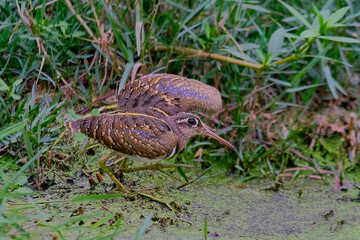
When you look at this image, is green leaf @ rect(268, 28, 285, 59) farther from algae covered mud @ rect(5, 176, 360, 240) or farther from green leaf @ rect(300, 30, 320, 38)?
algae covered mud @ rect(5, 176, 360, 240)

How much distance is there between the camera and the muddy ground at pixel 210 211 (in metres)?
3.78

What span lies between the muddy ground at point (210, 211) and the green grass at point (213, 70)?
7.9 inches

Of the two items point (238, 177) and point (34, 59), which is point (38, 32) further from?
point (238, 177)

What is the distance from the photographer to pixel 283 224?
4.37m

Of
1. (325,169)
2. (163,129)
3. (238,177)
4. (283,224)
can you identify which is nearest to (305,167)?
(325,169)

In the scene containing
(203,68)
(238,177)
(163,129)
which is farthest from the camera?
(203,68)

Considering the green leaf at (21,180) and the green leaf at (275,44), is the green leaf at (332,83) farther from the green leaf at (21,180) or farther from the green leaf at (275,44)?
the green leaf at (21,180)

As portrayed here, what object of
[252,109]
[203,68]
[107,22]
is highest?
[107,22]

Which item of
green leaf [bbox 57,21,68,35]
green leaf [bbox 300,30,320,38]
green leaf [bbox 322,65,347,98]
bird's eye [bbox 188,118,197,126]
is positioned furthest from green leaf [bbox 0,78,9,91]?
green leaf [bbox 322,65,347,98]

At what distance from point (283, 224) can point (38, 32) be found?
255 centimetres

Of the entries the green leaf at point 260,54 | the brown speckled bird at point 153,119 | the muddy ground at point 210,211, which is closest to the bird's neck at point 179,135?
the brown speckled bird at point 153,119

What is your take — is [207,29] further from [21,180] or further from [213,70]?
[21,180]

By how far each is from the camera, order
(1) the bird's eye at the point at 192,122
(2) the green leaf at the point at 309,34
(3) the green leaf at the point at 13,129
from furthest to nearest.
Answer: (2) the green leaf at the point at 309,34 < (1) the bird's eye at the point at 192,122 < (3) the green leaf at the point at 13,129

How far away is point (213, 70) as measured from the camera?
17.4 ft
